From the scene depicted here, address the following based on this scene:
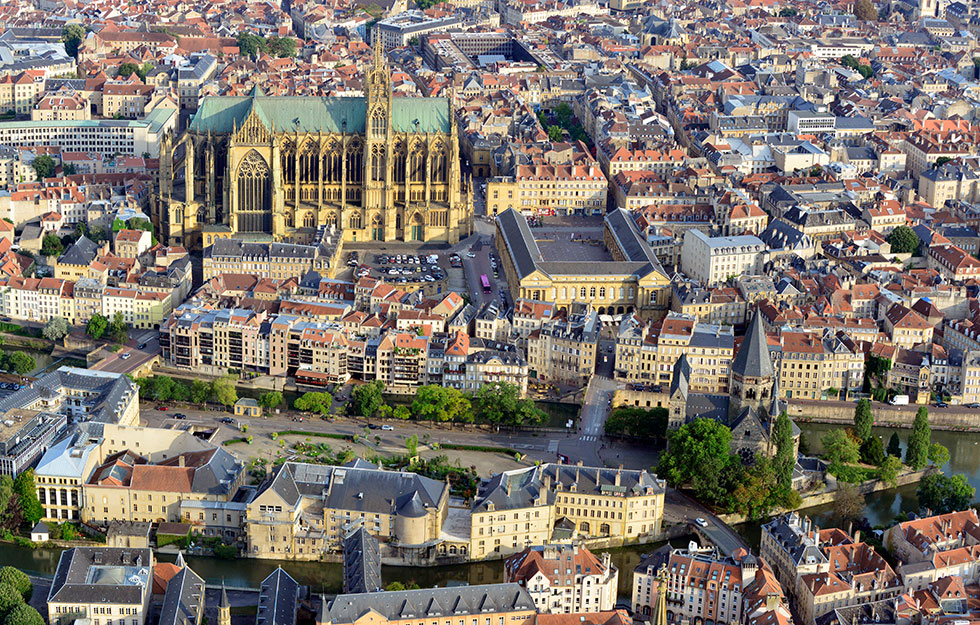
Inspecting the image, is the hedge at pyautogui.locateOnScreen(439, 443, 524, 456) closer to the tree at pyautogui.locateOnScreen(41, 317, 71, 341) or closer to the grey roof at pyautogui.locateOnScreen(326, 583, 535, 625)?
the grey roof at pyautogui.locateOnScreen(326, 583, 535, 625)

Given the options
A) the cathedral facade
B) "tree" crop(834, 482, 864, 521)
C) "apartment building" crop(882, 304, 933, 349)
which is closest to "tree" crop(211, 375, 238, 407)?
the cathedral facade

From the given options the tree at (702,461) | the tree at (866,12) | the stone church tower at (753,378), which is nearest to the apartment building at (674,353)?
the stone church tower at (753,378)

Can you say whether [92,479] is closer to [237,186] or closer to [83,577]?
[83,577]

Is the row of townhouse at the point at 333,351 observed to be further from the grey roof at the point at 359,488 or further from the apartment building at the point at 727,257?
the apartment building at the point at 727,257

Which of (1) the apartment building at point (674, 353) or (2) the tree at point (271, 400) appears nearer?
(2) the tree at point (271, 400)

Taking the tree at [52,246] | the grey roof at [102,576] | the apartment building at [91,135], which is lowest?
the grey roof at [102,576]
